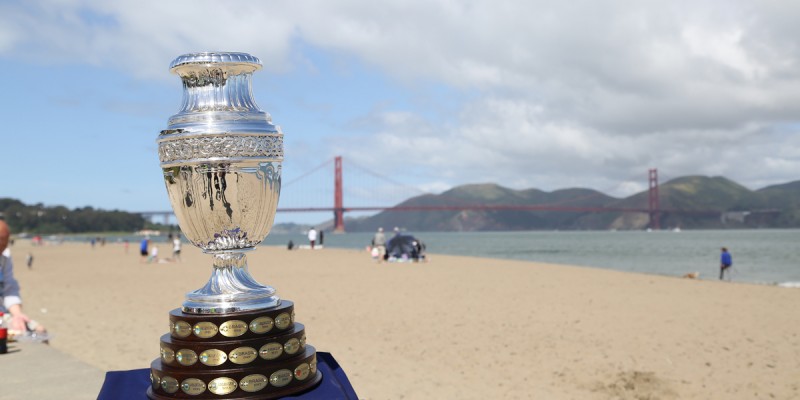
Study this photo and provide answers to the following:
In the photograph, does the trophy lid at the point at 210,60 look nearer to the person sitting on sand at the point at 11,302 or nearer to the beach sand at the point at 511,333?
the person sitting on sand at the point at 11,302

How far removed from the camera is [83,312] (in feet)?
36.9

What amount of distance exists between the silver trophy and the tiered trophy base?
0.06 meters

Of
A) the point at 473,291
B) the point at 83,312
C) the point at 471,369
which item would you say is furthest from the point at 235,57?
the point at 473,291

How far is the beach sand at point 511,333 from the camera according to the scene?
246 inches

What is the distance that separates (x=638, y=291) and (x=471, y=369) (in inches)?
378

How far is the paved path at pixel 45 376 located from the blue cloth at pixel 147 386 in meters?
0.98

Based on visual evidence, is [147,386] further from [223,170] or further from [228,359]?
[223,170]

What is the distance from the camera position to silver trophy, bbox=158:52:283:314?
2.10 metres

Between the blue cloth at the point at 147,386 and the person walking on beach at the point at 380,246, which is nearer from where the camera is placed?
the blue cloth at the point at 147,386

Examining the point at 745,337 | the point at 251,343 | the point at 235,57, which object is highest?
the point at 235,57

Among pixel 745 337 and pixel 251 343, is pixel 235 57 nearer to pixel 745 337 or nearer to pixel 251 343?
pixel 251 343

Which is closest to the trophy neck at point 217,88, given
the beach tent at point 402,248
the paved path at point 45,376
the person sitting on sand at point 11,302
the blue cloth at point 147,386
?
the blue cloth at point 147,386

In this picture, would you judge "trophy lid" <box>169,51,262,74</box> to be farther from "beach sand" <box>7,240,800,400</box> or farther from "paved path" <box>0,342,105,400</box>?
"beach sand" <box>7,240,800,400</box>

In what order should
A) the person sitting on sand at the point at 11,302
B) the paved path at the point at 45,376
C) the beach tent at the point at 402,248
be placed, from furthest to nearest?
the beach tent at the point at 402,248
the person sitting on sand at the point at 11,302
the paved path at the point at 45,376
